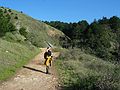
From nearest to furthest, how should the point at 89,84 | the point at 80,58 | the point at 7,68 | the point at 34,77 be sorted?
the point at 89,84, the point at 34,77, the point at 7,68, the point at 80,58

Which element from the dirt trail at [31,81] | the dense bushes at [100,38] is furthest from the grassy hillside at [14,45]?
the dense bushes at [100,38]

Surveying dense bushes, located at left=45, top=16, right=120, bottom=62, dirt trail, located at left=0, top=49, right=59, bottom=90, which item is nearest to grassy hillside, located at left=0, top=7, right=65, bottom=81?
dirt trail, located at left=0, top=49, right=59, bottom=90

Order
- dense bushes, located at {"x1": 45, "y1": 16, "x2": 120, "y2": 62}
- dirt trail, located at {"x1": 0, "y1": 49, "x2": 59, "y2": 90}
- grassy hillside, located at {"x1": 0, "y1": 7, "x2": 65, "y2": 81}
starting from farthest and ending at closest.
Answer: dense bushes, located at {"x1": 45, "y1": 16, "x2": 120, "y2": 62}, grassy hillside, located at {"x1": 0, "y1": 7, "x2": 65, "y2": 81}, dirt trail, located at {"x1": 0, "y1": 49, "x2": 59, "y2": 90}

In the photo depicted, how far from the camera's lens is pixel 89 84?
1398cm

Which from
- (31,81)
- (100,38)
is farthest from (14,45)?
(100,38)

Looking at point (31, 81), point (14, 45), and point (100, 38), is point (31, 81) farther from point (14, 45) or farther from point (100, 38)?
point (100, 38)

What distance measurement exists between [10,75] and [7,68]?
190 centimetres

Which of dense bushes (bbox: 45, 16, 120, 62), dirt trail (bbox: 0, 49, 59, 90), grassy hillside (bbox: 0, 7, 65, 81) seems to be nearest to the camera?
dirt trail (bbox: 0, 49, 59, 90)

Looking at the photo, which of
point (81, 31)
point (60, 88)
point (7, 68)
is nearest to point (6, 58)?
point (7, 68)

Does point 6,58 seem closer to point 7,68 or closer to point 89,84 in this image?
point 7,68

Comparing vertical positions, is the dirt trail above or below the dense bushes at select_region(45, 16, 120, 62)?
below

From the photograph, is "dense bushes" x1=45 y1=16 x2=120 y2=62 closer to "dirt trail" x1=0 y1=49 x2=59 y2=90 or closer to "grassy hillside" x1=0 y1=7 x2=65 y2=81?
"grassy hillside" x1=0 y1=7 x2=65 y2=81

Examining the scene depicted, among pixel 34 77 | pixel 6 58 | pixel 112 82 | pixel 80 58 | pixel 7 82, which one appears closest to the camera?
pixel 112 82

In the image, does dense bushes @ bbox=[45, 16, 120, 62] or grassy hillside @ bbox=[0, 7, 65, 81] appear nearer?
grassy hillside @ bbox=[0, 7, 65, 81]
